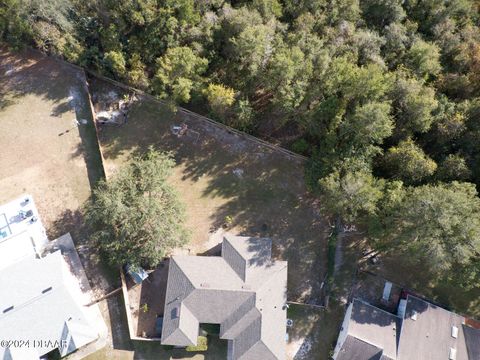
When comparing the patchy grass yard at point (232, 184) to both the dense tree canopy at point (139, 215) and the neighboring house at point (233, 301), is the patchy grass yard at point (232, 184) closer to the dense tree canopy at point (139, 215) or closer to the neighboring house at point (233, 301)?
the neighboring house at point (233, 301)

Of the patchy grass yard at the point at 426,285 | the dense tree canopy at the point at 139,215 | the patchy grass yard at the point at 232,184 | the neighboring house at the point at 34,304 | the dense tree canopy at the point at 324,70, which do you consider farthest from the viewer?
the patchy grass yard at the point at 232,184

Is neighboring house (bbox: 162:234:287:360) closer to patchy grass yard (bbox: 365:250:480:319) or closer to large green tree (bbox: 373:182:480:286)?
patchy grass yard (bbox: 365:250:480:319)

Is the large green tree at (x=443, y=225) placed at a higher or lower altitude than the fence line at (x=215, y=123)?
lower

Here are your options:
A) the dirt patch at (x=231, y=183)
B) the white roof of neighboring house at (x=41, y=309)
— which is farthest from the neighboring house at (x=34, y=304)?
the dirt patch at (x=231, y=183)

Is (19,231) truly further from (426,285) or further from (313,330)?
(426,285)

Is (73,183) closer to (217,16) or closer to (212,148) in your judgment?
(212,148)

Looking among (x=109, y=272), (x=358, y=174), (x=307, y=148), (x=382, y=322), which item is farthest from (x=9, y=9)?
(x=382, y=322)

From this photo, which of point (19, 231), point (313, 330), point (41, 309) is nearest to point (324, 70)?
point (313, 330)
